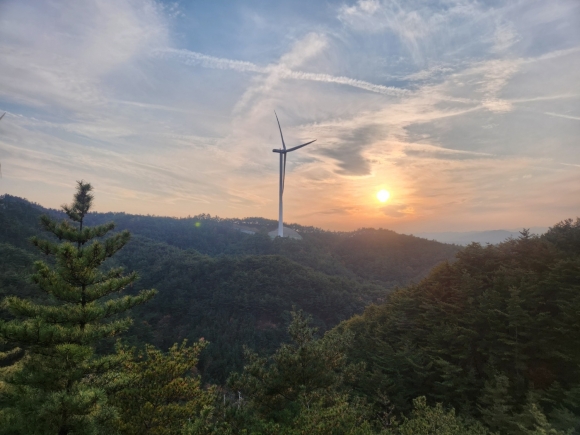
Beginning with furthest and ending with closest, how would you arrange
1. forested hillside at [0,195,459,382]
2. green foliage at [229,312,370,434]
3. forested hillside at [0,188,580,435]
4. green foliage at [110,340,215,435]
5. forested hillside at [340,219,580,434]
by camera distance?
forested hillside at [0,195,459,382]
forested hillside at [340,219,580,434]
green foliage at [229,312,370,434]
green foliage at [110,340,215,435]
forested hillside at [0,188,580,435]

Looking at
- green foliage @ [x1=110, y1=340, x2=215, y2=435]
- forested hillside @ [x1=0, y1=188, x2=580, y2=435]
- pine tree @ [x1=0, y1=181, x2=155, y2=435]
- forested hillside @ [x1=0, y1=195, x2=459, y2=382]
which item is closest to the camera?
pine tree @ [x1=0, y1=181, x2=155, y2=435]

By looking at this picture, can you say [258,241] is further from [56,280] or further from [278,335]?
[56,280]

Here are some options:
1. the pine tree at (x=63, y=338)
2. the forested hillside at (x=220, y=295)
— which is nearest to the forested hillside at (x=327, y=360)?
the pine tree at (x=63, y=338)

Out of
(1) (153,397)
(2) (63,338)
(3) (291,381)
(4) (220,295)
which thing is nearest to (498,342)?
(3) (291,381)

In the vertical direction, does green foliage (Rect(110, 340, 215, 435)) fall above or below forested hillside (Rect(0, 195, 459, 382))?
above

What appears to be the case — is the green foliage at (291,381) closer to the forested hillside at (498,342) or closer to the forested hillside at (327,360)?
the forested hillside at (327,360)

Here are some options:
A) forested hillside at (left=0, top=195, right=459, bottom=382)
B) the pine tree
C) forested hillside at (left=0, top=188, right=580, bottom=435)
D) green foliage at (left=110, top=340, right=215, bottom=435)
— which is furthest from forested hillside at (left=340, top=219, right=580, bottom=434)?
Result: forested hillside at (left=0, top=195, right=459, bottom=382)

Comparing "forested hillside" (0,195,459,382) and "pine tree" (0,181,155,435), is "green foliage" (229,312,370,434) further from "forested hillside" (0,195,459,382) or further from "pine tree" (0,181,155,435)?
"forested hillside" (0,195,459,382)

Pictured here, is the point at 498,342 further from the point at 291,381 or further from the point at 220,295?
the point at 220,295

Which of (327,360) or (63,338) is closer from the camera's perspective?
(63,338)

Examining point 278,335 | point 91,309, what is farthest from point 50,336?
point 278,335
